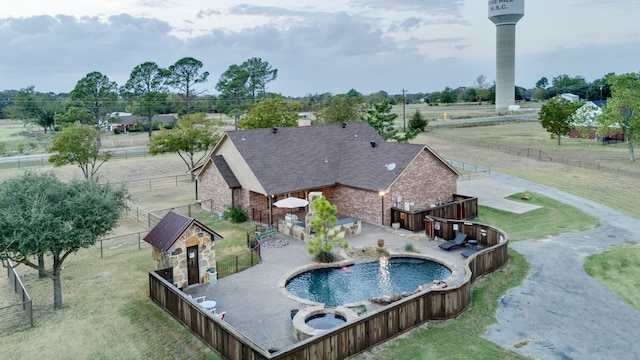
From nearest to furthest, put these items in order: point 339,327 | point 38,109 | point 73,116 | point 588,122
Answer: point 339,327
point 588,122
point 73,116
point 38,109

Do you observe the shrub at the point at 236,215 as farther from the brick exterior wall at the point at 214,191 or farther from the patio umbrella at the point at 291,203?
the patio umbrella at the point at 291,203

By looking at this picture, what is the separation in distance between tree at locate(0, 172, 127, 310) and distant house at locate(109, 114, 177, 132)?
83.8m

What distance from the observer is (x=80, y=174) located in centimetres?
5066

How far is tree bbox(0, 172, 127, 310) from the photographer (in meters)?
15.9

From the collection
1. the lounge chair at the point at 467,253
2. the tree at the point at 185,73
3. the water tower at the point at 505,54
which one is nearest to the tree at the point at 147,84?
the tree at the point at 185,73

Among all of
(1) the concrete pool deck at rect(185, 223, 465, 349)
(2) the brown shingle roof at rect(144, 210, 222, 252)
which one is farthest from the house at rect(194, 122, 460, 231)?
(2) the brown shingle roof at rect(144, 210, 222, 252)

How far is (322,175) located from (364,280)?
1200cm

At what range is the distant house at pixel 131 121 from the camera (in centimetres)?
10019

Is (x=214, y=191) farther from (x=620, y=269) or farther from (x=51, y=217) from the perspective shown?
(x=620, y=269)

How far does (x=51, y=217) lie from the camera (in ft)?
54.1

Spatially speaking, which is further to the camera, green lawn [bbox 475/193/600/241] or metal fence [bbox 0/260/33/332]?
green lawn [bbox 475/193/600/241]

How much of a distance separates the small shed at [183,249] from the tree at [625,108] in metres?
53.5

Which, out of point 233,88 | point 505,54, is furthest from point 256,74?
point 505,54

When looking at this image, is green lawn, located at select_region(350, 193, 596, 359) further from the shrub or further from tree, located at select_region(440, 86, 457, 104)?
tree, located at select_region(440, 86, 457, 104)
